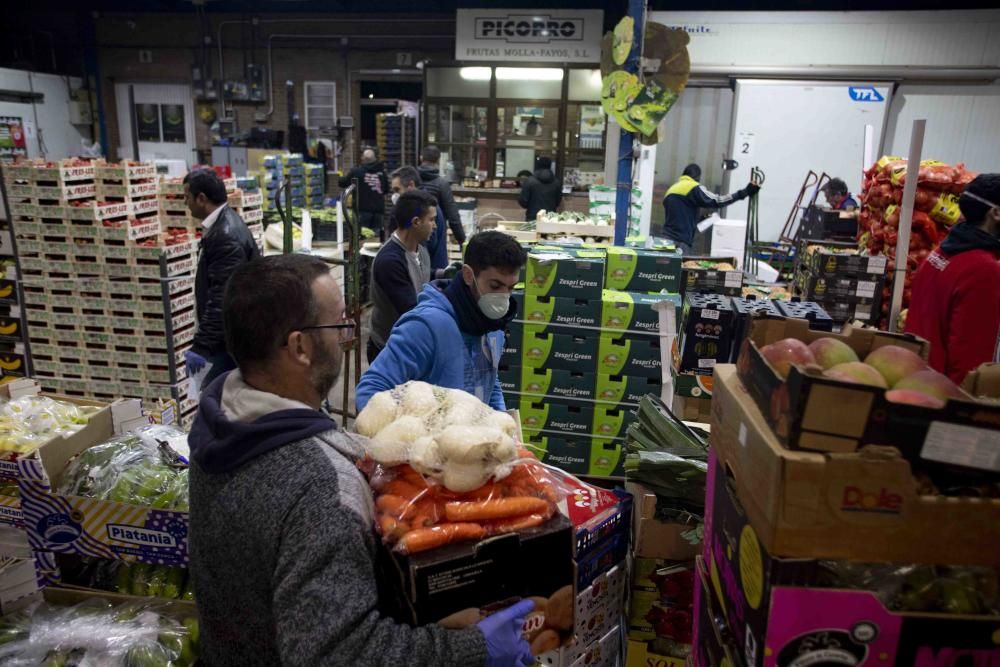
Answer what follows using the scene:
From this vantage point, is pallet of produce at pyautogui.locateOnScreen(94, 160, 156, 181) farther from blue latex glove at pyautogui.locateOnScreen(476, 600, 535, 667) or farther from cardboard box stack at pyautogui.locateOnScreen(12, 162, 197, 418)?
blue latex glove at pyautogui.locateOnScreen(476, 600, 535, 667)

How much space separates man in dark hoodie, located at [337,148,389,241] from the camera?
9.70 m

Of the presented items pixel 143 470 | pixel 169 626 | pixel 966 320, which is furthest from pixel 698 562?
pixel 966 320

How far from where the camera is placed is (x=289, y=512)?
1.25 meters

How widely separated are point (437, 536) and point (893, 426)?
790 mm

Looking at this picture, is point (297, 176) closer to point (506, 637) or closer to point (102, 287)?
point (102, 287)

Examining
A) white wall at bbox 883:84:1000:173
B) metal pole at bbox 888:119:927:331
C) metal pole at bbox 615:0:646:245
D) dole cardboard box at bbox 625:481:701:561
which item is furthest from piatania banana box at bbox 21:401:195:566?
white wall at bbox 883:84:1000:173

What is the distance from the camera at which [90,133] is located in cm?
1602

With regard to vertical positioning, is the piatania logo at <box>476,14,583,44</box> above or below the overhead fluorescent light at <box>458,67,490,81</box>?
above

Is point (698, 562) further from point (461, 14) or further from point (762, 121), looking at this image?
point (461, 14)

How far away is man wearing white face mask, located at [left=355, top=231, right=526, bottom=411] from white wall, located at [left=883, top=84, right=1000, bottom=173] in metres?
8.98

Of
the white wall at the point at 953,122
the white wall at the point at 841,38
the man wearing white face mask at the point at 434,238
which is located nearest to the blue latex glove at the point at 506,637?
the man wearing white face mask at the point at 434,238

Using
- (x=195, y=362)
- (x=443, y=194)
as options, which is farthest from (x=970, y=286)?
(x=443, y=194)

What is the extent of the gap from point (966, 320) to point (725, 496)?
2.43 meters

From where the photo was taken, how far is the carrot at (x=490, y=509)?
4.39ft
